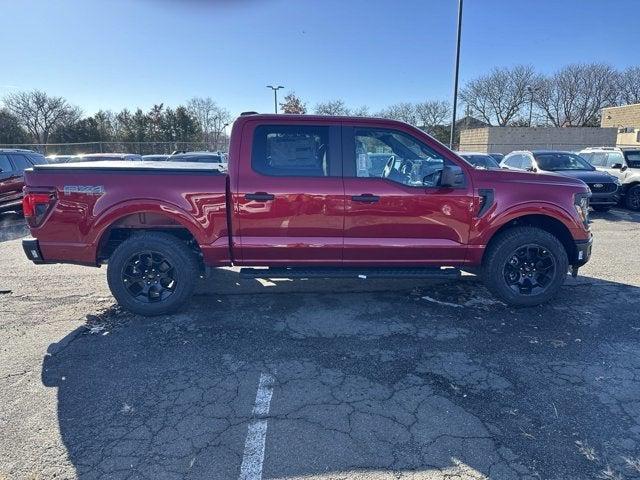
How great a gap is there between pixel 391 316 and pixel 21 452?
331 cm

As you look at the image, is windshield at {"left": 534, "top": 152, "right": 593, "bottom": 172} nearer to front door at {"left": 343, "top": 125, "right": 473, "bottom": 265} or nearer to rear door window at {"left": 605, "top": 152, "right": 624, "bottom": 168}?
rear door window at {"left": 605, "top": 152, "right": 624, "bottom": 168}

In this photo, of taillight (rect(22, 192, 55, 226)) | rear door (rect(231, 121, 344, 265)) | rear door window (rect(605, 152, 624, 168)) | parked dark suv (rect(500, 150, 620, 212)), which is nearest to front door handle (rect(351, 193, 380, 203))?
rear door (rect(231, 121, 344, 265))

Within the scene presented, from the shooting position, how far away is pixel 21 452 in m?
2.48

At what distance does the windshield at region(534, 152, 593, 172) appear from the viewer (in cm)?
1155

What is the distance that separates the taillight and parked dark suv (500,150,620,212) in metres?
10.0

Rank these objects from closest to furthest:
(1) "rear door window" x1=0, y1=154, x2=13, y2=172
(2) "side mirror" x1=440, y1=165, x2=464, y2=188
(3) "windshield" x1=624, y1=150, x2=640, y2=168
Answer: (2) "side mirror" x1=440, y1=165, x2=464, y2=188 → (1) "rear door window" x1=0, y1=154, x2=13, y2=172 → (3) "windshield" x1=624, y1=150, x2=640, y2=168

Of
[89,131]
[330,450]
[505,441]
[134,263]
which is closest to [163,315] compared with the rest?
[134,263]

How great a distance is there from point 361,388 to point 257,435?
0.90 meters

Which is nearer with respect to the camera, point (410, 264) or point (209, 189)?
point (209, 189)

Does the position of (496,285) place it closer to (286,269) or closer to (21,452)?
(286,269)

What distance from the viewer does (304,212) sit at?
4246mm

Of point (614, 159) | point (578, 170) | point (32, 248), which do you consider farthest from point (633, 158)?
point (32, 248)

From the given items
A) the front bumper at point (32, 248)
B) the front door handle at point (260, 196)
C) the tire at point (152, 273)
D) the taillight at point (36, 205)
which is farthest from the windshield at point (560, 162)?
the front bumper at point (32, 248)

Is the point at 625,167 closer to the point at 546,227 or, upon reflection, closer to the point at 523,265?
the point at 546,227
